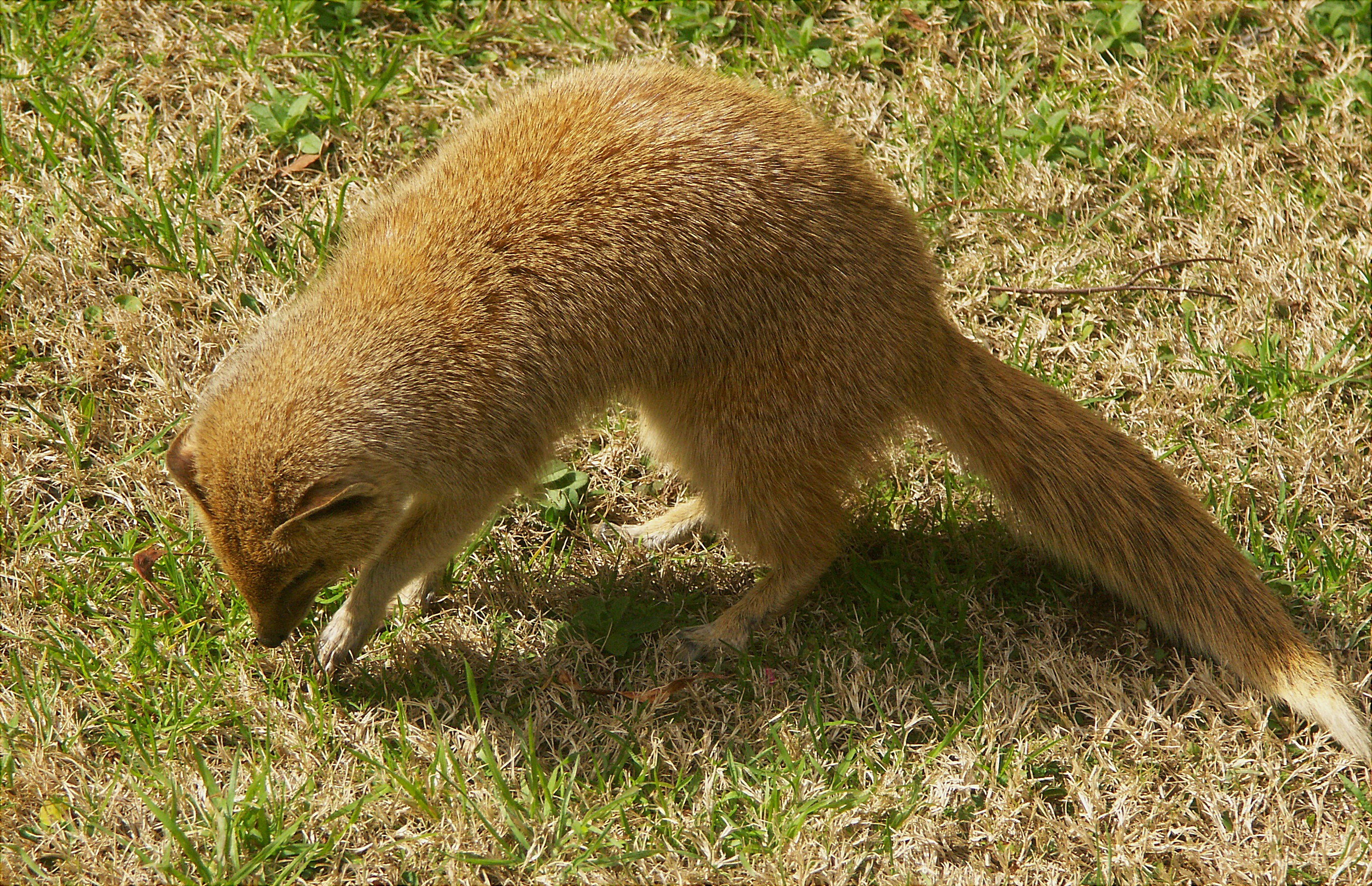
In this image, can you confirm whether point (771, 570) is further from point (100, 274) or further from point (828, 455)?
point (100, 274)

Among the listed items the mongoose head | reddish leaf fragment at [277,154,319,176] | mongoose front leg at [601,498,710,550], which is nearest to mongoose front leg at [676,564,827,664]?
mongoose front leg at [601,498,710,550]

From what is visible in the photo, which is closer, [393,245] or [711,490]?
[393,245]

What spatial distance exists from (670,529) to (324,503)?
4.53ft

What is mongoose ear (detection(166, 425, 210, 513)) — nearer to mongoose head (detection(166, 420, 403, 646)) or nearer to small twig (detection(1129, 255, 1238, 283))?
mongoose head (detection(166, 420, 403, 646))

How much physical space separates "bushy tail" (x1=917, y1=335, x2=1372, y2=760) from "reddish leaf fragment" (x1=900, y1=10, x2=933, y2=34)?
206 centimetres

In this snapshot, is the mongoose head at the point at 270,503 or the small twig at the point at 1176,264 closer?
the mongoose head at the point at 270,503

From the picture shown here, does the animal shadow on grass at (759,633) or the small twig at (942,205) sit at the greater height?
the small twig at (942,205)

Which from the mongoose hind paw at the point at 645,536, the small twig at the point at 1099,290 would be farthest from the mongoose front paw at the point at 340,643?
the small twig at the point at 1099,290

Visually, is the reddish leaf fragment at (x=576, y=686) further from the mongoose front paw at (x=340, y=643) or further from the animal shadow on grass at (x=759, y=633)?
the mongoose front paw at (x=340, y=643)

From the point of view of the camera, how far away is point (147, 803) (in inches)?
128

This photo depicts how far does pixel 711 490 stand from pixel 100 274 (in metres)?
2.43

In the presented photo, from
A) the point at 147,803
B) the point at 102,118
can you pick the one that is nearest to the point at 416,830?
the point at 147,803

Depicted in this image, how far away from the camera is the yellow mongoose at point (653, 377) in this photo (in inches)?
126

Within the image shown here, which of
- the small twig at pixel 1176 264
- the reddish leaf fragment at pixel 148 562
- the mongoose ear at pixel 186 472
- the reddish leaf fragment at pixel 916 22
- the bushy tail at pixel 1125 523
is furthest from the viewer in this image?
the reddish leaf fragment at pixel 916 22
